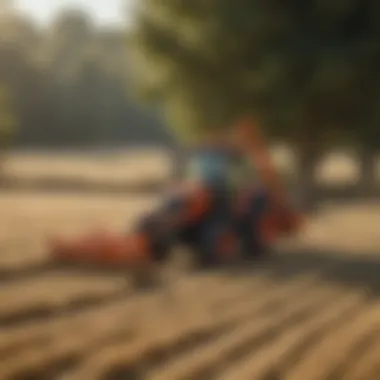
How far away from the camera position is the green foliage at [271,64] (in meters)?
2.22

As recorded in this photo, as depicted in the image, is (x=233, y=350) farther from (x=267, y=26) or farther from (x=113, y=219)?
(x=267, y=26)

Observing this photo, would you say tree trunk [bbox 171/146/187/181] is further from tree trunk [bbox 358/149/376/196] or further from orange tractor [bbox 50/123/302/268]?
tree trunk [bbox 358/149/376/196]

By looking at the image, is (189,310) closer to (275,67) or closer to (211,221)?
(211,221)

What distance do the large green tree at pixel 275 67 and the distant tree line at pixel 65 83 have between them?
156mm

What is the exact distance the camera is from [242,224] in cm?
246

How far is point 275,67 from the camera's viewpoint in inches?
90.6

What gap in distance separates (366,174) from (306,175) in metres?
0.17

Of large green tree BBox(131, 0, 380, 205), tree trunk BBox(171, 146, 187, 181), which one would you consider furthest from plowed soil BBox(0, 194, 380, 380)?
large green tree BBox(131, 0, 380, 205)

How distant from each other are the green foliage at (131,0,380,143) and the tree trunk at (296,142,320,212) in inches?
2.2

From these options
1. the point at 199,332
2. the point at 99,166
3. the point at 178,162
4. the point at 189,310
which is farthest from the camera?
the point at 178,162

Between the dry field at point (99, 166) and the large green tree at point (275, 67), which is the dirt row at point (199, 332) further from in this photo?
the large green tree at point (275, 67)

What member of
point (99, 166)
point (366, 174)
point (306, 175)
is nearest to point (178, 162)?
point (99, 166)

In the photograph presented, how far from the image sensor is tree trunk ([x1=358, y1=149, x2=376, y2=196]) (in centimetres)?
228

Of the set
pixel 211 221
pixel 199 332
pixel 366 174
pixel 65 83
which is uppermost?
pixel 65 83
